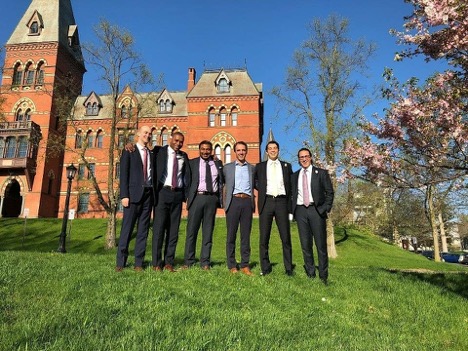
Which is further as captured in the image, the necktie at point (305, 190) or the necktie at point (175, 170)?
the necktie at point (305, 190)

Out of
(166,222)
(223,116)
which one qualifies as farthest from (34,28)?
(166,222)

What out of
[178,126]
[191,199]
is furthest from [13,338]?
[178,126]

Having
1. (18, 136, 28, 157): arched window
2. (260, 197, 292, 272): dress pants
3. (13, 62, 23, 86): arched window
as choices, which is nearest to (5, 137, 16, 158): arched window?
(18, 136, 28, 157): arched window

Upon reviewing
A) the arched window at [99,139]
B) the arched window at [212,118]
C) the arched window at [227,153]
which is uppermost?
the arched window at [212,118]

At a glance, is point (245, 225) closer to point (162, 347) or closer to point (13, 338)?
point (162, 347)

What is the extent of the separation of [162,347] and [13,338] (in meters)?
1.21

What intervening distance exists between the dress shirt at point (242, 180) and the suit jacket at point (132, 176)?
170cm

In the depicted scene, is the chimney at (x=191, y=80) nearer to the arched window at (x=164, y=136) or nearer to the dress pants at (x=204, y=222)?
the arched window at (x=164, y=136)

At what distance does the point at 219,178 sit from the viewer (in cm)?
716

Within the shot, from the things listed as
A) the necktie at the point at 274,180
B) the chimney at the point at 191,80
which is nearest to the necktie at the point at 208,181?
the necktie at the point at 274,180

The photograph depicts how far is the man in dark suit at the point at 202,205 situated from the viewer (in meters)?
6.84

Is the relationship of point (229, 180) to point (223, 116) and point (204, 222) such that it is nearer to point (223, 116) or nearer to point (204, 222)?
point (204, 222)

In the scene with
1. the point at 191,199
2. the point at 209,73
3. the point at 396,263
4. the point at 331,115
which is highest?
the point at 209,73

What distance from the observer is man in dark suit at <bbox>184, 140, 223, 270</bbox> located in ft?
22.4
